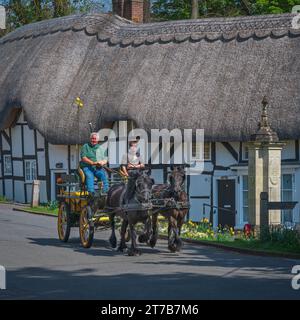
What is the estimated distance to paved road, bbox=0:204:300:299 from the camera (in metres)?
12.8

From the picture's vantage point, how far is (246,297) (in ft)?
40.4

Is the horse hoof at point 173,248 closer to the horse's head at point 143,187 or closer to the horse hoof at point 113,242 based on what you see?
the horse's head at point 143,187

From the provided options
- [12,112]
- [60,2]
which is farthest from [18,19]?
[12,112]

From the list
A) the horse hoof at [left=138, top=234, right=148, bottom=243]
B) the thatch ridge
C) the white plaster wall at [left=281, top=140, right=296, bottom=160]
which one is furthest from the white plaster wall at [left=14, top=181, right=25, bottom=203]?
the horse hoof at [left=138, top=234, right=148, bottom=243]

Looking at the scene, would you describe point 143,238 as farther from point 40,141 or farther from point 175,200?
point 40,141

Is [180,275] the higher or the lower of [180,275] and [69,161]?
the lower

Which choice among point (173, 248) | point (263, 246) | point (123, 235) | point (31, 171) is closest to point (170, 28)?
point (31, 171)

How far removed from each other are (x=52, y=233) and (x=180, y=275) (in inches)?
347

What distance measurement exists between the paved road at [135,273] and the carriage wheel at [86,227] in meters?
0.18

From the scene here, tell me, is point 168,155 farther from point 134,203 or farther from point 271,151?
point 134,203

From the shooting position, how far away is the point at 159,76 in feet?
106

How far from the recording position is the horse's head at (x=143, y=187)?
17.3 m

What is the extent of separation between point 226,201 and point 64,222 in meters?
11.2

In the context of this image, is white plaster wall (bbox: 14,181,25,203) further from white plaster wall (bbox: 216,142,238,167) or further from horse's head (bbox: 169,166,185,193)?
horse's head (bbox: 169,166,185,193)
